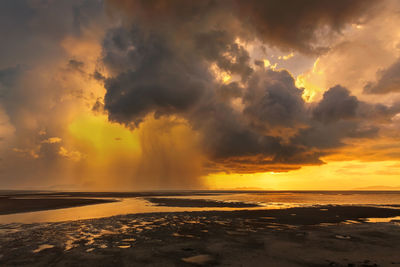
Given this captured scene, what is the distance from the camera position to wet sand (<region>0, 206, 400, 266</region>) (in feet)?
42.0

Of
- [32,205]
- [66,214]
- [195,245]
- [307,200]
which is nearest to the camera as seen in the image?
[195,245]

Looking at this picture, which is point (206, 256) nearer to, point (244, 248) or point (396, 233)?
point (244, 248)

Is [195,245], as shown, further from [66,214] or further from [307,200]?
[307,200]

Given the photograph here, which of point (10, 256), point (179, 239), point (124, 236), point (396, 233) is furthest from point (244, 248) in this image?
point (396, 233)

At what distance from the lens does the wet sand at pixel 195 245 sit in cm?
1280

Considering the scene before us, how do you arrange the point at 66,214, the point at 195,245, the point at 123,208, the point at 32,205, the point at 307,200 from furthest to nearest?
the point at 307,200
the point at 32,205
the point at 123,208
the point at 66,214
the point at 195,245

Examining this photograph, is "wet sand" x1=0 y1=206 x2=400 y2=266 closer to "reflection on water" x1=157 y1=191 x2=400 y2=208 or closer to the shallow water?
the shallow water

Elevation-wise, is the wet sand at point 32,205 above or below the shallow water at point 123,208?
below

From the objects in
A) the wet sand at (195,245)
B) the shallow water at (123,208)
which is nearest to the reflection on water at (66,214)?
the shallow water at (123,208)

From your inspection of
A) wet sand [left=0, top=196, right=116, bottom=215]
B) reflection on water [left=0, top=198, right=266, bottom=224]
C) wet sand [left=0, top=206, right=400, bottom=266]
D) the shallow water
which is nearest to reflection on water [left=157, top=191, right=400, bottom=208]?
the shallow water

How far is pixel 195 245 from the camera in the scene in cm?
1612

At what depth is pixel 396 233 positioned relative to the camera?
67.8ft

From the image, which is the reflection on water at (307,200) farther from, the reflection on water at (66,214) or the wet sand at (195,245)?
the wet sand at (195,245)

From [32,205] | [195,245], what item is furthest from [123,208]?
[195,245]
